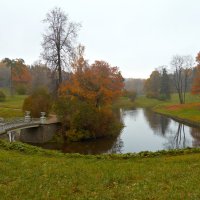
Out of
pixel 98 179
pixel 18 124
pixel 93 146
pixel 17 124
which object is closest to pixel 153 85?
pixel 93 146

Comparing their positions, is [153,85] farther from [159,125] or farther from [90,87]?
[90,87]

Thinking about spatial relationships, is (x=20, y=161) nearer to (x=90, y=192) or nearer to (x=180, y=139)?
(x=90, y=192)

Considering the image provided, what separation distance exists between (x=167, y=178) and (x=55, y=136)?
23.2m

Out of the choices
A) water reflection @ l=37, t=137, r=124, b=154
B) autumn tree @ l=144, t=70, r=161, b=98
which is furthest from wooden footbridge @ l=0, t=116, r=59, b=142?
autumn tree @ l=144, t=70, r=161, b=98

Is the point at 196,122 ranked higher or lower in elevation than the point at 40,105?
lower

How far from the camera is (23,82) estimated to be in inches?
2992

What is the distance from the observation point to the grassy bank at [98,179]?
7.73 meters

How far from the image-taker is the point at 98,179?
9359mm

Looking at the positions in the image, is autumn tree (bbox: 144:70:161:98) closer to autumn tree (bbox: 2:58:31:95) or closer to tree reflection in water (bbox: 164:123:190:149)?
autumn tree (bbox: 2:58:31:95)

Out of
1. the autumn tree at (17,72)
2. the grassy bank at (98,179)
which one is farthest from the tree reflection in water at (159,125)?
the autumn tree at (17,72)

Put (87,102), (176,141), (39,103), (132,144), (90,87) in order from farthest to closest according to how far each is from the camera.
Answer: (90,87), (87,102), (39,103), (176,141), (132,144)

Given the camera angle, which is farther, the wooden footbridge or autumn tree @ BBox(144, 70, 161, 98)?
autumn tree @ BBox(144, 70, 161, 98)

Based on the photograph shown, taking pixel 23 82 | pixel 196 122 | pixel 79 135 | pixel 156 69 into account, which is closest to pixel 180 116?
pixel 196 122

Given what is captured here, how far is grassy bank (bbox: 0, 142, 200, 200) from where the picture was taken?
25.3ft
